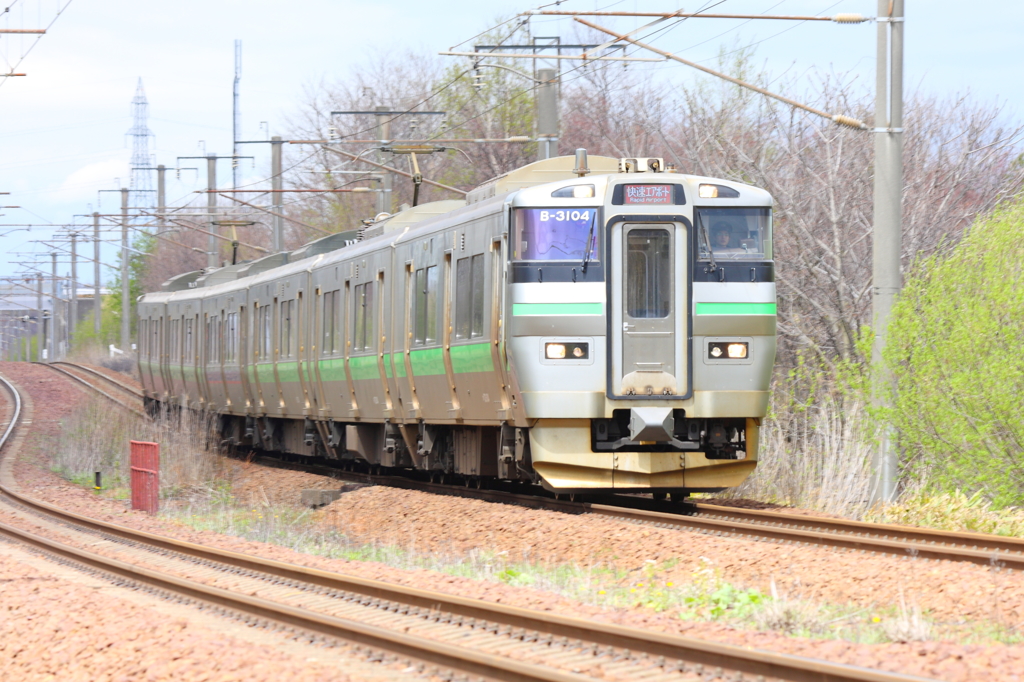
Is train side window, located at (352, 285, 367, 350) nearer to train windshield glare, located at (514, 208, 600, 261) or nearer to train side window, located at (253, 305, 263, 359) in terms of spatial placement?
train side window, located at (253, 305, 263, 359)

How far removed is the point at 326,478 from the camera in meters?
20.9

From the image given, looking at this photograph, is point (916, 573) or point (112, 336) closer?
point (916, 573)

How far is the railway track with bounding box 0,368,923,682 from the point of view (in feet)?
21.1

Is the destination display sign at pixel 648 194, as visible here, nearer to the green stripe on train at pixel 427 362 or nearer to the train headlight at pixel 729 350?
the train headlight at pixel 729 350

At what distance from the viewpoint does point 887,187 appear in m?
13.6

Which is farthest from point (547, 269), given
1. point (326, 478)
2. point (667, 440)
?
point (326, 478)

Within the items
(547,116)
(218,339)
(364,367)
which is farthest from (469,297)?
(218,339)

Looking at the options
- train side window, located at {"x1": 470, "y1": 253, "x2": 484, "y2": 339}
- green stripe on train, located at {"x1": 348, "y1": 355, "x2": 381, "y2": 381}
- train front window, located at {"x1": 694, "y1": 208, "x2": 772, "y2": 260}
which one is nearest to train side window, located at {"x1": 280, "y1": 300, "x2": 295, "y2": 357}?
green stripe on train, located at {"x1": 348, "y1": 355, "x2": 381, "y2": 381}

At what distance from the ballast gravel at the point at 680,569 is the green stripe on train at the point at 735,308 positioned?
7.23 ft

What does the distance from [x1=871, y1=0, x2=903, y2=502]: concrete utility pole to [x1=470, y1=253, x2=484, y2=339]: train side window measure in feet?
12.9

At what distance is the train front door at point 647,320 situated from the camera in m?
12.9

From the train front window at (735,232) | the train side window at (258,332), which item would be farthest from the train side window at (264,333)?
the train front window at (735,232)

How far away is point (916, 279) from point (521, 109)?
24053mm

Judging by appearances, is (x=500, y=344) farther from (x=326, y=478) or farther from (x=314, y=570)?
(x=326, y=478)
